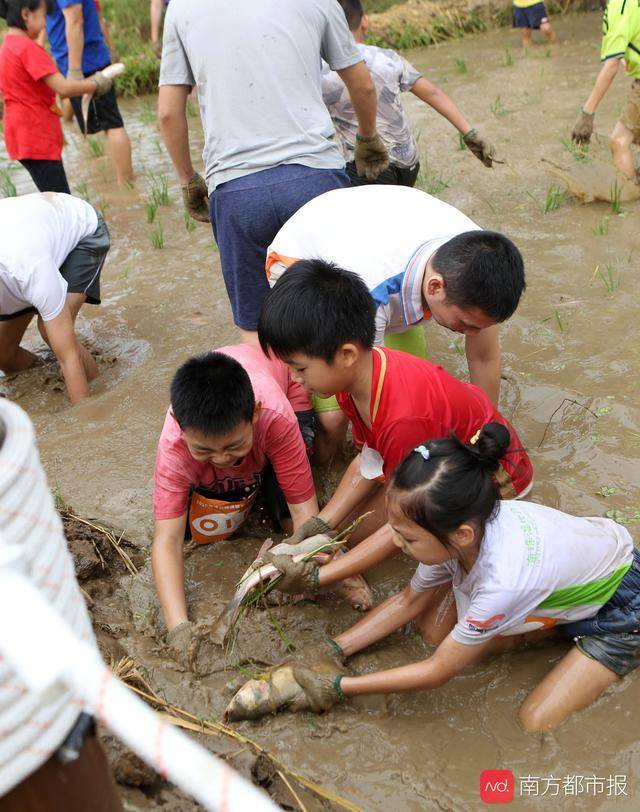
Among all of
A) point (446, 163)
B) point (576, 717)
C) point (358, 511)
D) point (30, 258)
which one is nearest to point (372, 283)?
point (358, 511)

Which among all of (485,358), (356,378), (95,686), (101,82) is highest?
(95,686)

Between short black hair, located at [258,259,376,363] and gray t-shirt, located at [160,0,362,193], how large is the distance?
0.81m

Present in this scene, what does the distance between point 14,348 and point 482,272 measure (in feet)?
8.08

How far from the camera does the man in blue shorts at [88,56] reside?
16.9 feet

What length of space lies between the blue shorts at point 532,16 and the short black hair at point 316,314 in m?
6.75

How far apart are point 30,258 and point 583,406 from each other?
221 centimetres

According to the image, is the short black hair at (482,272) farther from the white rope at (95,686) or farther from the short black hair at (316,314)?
the white rope at (95,686)

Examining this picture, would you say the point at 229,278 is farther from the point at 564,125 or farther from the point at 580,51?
the point at 580,51

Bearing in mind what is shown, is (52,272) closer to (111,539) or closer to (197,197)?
(197,197)

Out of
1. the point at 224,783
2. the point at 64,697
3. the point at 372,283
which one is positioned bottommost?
the point at 372,283

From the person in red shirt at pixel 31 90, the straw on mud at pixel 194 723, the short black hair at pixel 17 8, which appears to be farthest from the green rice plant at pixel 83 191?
the straw on mud at pixel 194 723

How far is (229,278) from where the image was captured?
3068mm

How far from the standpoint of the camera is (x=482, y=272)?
2.24 m

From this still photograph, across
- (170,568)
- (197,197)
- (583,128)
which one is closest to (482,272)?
(170,568)
